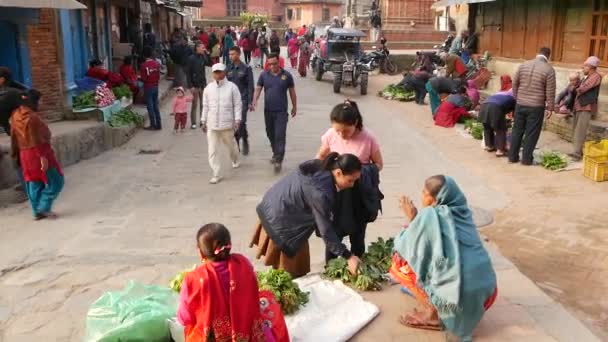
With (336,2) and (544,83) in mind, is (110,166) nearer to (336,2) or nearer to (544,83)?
(544,83)

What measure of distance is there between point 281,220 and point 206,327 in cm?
120

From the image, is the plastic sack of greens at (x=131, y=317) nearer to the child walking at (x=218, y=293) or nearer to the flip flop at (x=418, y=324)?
the child walking at (x=218, y=293)

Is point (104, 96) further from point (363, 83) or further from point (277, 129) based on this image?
point (363, 83)

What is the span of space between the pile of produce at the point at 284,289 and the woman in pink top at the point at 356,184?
24.3 inches

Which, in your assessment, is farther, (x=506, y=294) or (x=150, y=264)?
(x=150, y=264)

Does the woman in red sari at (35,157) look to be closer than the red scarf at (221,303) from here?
No

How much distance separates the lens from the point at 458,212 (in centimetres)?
375

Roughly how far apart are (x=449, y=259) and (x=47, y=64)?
29.4 ft

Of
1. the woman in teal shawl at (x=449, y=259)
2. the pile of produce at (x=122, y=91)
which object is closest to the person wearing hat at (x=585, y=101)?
the woman in teal shawl at (x=449, y=259)

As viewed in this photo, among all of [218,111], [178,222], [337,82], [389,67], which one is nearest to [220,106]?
[218,111]

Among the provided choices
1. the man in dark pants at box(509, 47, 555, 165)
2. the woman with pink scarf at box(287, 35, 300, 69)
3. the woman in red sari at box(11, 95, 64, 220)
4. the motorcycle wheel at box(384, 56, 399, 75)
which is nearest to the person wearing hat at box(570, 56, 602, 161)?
the man in dark pants at box(509, 47, 555, 165)

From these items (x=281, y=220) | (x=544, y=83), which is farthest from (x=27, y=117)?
(x=544, y=83)

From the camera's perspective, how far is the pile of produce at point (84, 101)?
35.9 ft

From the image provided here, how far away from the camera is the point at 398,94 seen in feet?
56.9
